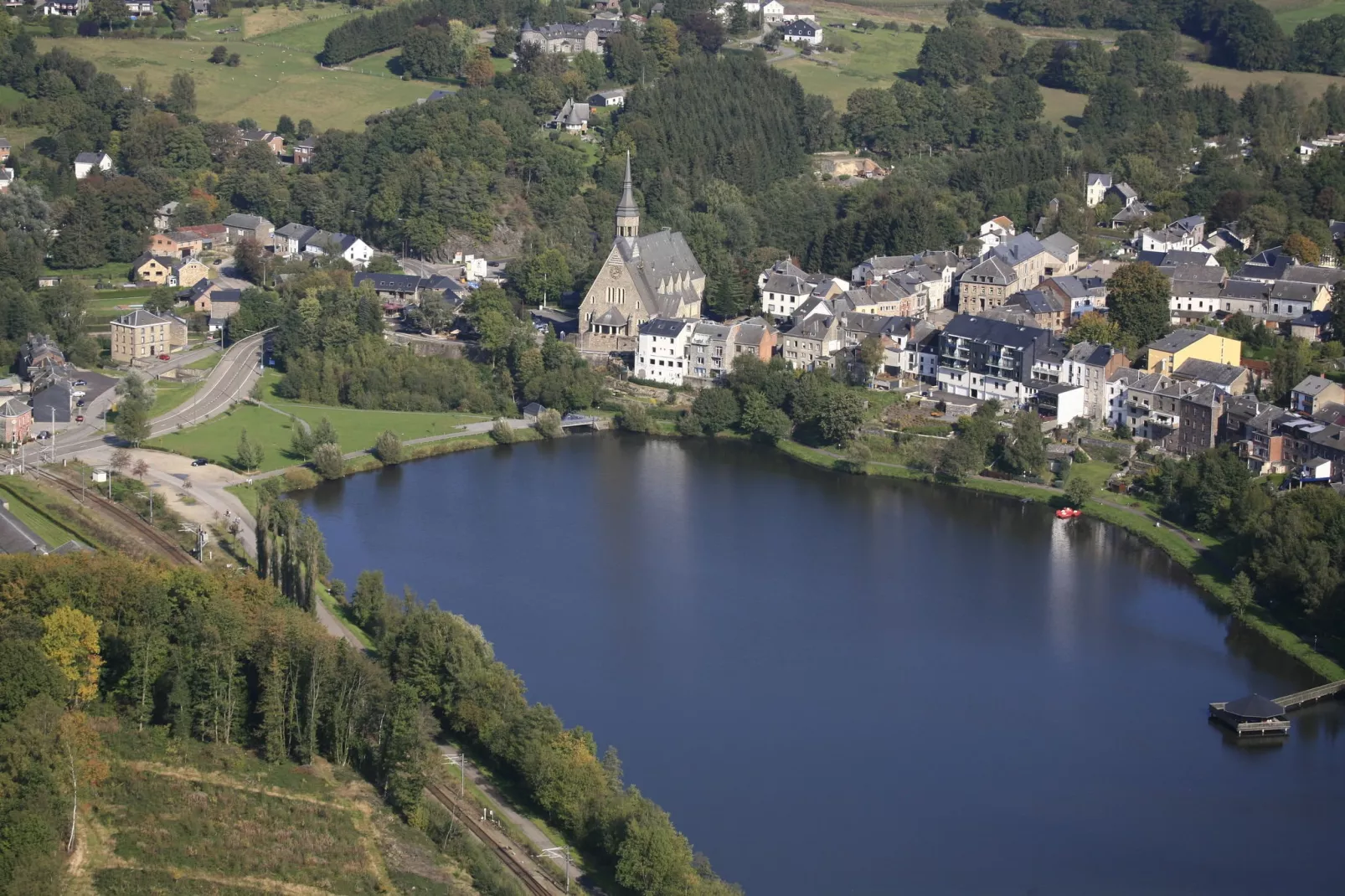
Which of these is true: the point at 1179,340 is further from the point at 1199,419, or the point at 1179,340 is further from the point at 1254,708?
the point at 1254,708

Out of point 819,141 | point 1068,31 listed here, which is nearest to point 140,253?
point 819,141

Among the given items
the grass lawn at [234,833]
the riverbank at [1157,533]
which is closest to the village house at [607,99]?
the riverbank at [1157,533]

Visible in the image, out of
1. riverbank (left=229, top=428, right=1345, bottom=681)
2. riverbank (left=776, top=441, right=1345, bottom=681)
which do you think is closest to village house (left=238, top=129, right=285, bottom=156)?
riverbank (left=229, top=428, right=1345, bottom=681)

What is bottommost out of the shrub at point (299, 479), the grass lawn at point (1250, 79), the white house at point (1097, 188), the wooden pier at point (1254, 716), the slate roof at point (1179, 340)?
the wooden pier at point (1254, 716)

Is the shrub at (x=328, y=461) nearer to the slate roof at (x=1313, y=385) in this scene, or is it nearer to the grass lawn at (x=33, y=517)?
the grass lawn at (x=33, y=517)

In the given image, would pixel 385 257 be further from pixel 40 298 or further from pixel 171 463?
pixel 171 463

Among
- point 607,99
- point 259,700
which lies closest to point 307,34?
point 607,99
